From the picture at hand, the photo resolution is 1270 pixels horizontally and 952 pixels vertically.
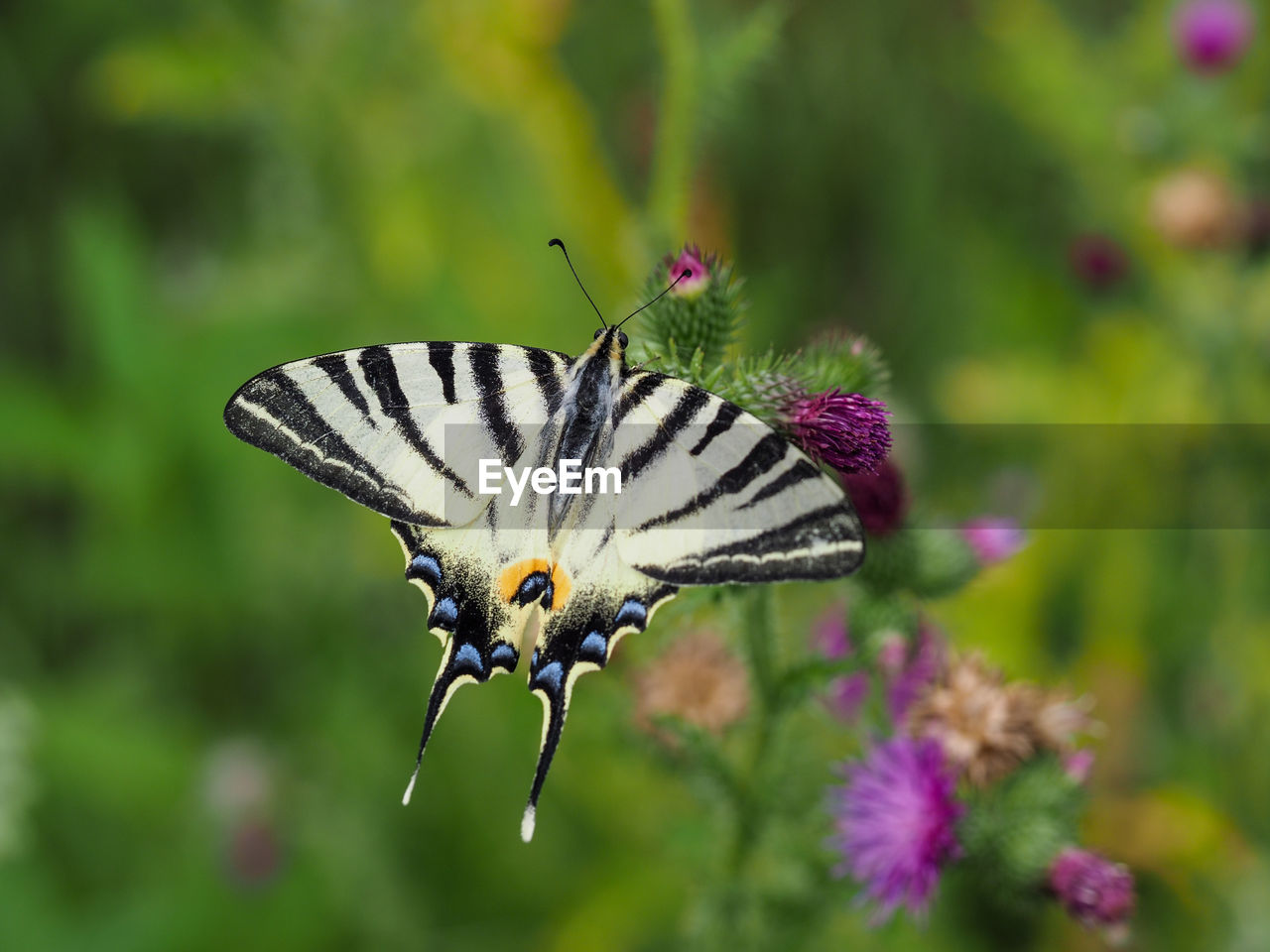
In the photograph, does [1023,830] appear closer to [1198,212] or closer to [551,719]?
[551,719]

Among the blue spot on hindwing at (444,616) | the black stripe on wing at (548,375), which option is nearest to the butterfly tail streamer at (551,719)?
the blue spot on hindwing at (444,616)

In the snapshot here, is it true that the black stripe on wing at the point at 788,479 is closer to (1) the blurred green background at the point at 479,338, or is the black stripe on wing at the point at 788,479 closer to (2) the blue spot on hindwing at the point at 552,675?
(2) the blue spot on hindwing at the point at 552,675

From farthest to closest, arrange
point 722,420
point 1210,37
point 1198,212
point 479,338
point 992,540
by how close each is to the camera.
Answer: point 479,338, point 1210,37, point 1198,212, point 992,540, point 722,420

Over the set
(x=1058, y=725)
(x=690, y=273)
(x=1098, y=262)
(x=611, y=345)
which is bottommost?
(x=1058, y=725)

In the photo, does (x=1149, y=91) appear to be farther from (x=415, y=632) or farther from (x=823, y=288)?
(x=415, y=632)

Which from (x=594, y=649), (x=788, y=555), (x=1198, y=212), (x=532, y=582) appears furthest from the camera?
(x=1198, y=212)

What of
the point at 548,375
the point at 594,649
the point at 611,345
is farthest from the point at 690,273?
the point at 594,649
